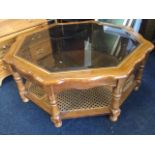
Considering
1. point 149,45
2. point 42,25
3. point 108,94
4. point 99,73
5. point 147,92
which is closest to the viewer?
point 99,73

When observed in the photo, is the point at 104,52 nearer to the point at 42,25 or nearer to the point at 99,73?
the point at 99,73

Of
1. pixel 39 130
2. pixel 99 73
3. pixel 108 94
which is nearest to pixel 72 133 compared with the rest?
pixel 39 130

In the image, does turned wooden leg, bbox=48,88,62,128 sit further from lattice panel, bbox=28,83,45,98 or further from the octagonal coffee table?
lattice panel, bbox=28,83,45,98

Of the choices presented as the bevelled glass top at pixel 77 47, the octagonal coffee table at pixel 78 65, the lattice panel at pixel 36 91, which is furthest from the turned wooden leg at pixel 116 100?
the lattice panel at pixel 36 91

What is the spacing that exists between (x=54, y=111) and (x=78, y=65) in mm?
343

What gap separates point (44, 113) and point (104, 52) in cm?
66

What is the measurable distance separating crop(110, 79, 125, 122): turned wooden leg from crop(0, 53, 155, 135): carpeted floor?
0.21ft

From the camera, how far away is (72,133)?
4.19 feet

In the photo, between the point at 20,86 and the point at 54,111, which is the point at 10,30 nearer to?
the point at 20,86

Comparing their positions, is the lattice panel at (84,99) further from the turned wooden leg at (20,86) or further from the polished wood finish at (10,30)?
the polished wood finish at (10,30)

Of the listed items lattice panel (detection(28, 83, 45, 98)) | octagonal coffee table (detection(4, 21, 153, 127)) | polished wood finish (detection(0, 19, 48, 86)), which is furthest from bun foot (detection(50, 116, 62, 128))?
polished wood finish (detection(0, 19, 48, 86))

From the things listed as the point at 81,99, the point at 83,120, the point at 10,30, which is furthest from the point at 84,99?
the point at 10,30

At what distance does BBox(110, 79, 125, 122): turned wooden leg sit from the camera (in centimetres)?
108

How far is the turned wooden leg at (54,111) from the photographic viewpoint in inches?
42.9
